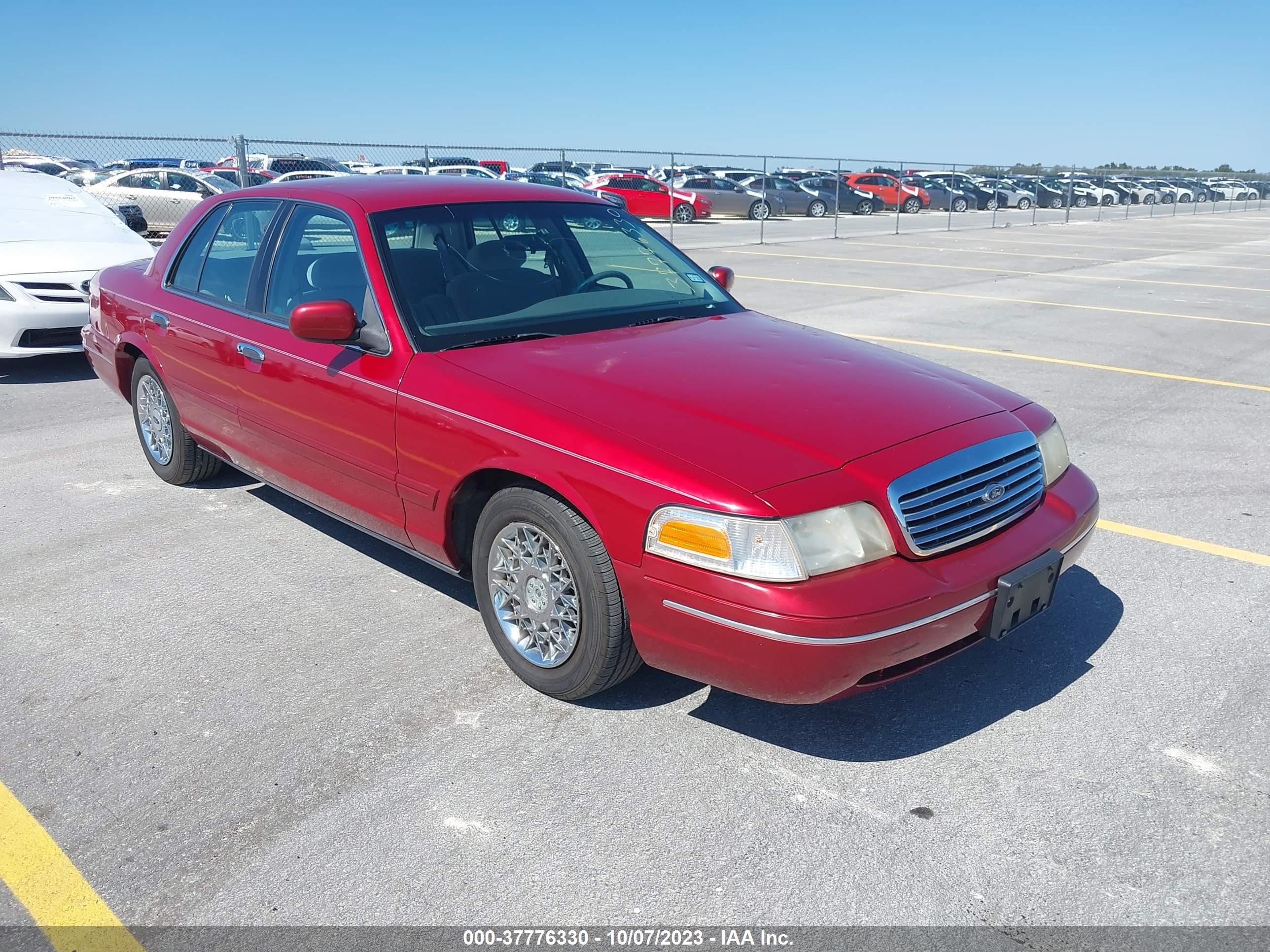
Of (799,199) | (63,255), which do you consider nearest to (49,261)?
(63,255)

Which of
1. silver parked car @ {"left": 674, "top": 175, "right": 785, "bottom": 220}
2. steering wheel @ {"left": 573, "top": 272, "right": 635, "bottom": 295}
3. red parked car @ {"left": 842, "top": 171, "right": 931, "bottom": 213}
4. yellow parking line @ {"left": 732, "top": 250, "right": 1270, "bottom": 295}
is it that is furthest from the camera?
red parked car @ {"left": 842, "top": 171, "right": 931, "bottom": 213}

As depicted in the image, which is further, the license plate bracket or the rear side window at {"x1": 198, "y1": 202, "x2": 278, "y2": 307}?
the rear side window at {"x1": 198, "y1": 202, "x2": 278, "y2": 307}

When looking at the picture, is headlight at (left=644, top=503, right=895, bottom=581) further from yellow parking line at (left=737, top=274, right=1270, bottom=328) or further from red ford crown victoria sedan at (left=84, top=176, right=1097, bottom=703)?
yellow parking line at (left=737, top=274, right=1270, bottom=328)

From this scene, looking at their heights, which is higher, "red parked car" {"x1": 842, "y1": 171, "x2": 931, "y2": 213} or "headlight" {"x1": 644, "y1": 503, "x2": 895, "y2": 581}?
"red parked car" {"x1": 842, "y1": 171, "x2": 931, "y2": 213}

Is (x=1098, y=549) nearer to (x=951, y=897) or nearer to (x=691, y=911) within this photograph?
(x=951, y=897)

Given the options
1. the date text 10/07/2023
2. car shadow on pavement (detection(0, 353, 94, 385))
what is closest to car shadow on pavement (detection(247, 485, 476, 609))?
the date text 10/07/2023

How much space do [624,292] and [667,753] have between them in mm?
2025

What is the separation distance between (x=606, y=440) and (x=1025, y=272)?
1596cm

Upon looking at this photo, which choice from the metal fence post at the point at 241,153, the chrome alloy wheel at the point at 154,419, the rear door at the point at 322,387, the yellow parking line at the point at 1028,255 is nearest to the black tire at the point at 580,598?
the rear door at the point at 322,387

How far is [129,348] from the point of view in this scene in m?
5.46

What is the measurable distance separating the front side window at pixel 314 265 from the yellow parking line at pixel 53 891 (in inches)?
80.2

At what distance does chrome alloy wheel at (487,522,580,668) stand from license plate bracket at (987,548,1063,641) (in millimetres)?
1255

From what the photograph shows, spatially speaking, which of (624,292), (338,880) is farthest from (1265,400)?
(338,880)

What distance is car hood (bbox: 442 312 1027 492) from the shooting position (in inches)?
118
